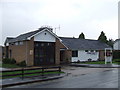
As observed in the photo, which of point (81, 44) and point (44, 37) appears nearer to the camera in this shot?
point (44, 37)

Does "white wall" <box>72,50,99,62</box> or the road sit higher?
"white wall" <box>72,50,99,62</box>

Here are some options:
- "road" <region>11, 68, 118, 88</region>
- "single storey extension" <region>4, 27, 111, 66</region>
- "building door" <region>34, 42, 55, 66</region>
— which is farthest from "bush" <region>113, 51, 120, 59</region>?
"road" <region>11, 68, 118, 88</region>

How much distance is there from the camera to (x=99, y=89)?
10.2 metres

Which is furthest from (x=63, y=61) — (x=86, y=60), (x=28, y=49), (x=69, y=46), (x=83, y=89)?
(x=83, y=89)

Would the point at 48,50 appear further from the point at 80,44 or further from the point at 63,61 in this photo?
the point at 80,44

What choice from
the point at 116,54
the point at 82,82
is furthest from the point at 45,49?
the point at 116,54

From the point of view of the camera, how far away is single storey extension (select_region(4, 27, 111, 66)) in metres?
27.9

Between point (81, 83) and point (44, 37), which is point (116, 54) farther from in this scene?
point (81, 83)

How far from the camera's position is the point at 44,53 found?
96.5 ft

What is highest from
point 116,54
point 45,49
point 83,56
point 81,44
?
point 81,44

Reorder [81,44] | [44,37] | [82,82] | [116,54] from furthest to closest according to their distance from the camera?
[116,54]
[81,44]
[44,37]
[82,82]

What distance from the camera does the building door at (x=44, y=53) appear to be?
2852 centimetres

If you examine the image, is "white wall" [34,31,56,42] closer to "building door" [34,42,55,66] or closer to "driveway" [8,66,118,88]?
"building door" [34,42,55,66]

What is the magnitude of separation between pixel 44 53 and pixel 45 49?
663 mm
